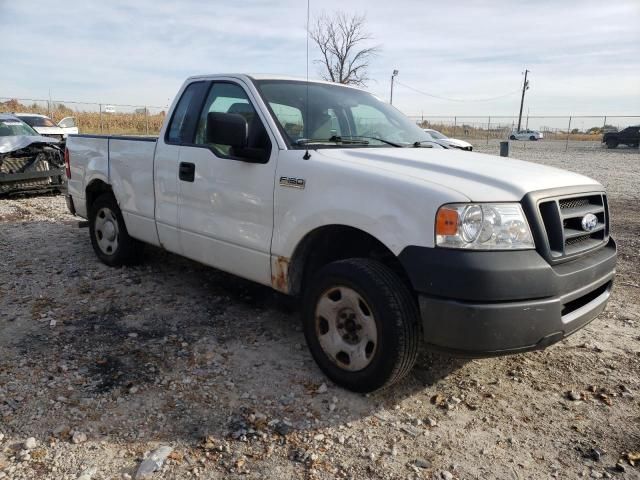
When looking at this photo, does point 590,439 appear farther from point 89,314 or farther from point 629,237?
point 629,237

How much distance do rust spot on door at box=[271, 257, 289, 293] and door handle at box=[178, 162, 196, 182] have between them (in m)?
1.06

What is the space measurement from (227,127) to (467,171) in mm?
1481

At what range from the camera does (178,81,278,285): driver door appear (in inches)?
137

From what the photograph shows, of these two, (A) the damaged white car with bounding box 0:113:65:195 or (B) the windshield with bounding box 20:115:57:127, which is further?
(B) the windshield with bounding box 20:115:57:127

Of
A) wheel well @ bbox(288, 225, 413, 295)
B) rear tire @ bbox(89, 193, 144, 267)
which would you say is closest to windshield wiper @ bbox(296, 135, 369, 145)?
wheel well @ bbox(288, 225, 413, 295)

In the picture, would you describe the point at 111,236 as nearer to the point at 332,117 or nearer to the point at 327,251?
the point at 332,117

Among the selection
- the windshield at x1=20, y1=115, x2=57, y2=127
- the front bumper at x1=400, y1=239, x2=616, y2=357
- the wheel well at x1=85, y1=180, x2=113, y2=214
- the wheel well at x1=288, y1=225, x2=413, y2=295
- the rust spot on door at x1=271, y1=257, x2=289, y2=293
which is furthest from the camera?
the windshield at x1=20, y1=115, x2=57, y2=127

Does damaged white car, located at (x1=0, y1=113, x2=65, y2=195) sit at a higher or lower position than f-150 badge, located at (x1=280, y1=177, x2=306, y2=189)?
lower

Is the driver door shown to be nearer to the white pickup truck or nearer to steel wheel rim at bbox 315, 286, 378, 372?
the white pickup truck

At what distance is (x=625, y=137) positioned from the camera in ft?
105

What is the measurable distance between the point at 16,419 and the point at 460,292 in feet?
7.92

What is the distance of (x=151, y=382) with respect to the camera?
3.21m

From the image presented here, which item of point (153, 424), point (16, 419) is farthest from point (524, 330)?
point (16, 419)

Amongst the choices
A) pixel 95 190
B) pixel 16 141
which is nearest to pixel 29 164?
pixel 16 141
